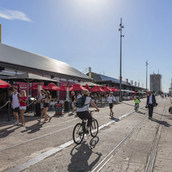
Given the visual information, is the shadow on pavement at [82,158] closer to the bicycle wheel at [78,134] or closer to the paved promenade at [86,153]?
the paved promenade at [86,153]

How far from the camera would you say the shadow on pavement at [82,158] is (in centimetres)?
407

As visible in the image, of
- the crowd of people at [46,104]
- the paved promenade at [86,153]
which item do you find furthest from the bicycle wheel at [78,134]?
the crowd of people at [46,104]

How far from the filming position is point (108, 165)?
166 inches

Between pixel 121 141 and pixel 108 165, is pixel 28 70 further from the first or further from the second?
pixel 108 165

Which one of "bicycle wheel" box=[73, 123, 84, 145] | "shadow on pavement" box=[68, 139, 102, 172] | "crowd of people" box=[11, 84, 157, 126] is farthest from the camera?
"crowd of people" box=[11, 84, 157, 126]

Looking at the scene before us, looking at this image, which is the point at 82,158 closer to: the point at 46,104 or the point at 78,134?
the point at 78,134

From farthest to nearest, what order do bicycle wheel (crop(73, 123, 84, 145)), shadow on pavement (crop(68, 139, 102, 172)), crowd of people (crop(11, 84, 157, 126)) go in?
1. crowd of people (crop(11, 84, 157, 126))
2. bicycle wheel (crop(73, 123, 84, 145))
3. shadow on pavement (crop(68, 139, 102, 172))

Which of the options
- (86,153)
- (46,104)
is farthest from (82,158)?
(46,104)

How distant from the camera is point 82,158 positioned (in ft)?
15.3

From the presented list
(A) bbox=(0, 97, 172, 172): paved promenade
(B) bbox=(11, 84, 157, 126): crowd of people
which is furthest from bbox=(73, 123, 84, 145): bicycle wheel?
(B) bbox=(11, 84, 157, 126): crowd of people

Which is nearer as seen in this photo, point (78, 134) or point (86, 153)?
point (86, 153)

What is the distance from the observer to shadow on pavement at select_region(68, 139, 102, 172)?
4069 mm

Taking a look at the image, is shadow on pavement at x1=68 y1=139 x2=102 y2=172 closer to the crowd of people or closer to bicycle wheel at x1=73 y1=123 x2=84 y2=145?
bicycle wheel at x1=73 y1=123 x2=84 y2=145

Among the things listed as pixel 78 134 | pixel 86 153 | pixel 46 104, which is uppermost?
pixel 46 104
